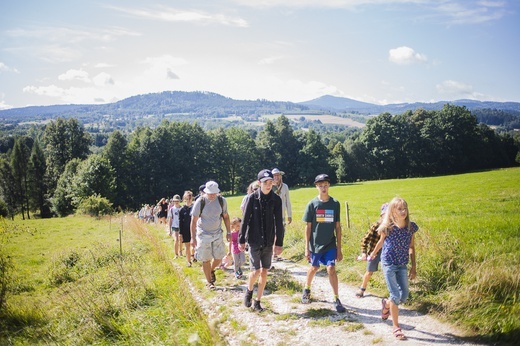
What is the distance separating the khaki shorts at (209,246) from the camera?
7184mm

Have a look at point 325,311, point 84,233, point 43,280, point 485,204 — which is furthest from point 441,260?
point 84,233

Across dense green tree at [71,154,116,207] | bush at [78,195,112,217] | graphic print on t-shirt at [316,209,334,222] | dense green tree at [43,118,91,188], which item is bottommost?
bush at [78,195,112,217]

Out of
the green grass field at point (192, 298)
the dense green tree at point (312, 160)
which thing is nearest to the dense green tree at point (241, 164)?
the dense green tree at point (312, 160)

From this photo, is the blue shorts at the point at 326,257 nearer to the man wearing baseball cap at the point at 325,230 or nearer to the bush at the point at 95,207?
the man wearing baseball cap at the point at 325,230

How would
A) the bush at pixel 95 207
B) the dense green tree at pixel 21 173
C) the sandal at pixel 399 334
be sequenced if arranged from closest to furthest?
the sandal at pixel 399 334 → the bush at pixel 95 207 → the dense green tree at pixel 21 173

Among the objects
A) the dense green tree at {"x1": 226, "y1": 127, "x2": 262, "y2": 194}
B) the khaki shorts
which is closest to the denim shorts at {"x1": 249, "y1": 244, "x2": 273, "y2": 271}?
the khaki shorts

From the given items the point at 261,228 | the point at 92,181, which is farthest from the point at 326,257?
the point at 92,181

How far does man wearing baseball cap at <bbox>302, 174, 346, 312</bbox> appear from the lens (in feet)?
18.8

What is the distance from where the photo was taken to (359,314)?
5.54 meters

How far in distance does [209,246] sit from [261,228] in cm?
201

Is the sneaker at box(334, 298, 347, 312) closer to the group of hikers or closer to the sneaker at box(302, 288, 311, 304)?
the group of hikers

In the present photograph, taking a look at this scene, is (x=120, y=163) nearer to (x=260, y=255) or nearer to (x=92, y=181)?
(x=92, y=181)

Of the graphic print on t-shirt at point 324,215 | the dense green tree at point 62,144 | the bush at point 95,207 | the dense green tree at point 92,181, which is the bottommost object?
the bush at point 95,207

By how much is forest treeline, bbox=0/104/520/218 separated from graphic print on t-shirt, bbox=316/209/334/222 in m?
52.0
